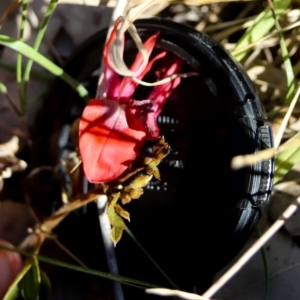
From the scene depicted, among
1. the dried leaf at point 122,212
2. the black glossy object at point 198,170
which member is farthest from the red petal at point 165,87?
the dried leaf at point 122,212

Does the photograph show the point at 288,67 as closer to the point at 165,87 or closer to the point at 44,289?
the point at 165,87

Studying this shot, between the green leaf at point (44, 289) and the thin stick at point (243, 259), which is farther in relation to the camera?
the green leaf at point (44, 289)

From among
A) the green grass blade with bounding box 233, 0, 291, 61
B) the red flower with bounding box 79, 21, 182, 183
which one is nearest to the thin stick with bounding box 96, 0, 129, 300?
the red flower with bounding box 79, 21, 182, 183

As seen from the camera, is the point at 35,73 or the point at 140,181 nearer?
the point at 140,181

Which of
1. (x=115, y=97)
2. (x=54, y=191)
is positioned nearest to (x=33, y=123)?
(x=54, y=191)

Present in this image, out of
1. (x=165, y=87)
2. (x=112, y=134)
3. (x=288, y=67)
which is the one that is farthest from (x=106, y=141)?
(x=288, y=67)

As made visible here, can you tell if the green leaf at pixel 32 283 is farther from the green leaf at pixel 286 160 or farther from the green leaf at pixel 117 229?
the green leaf at pixel 286 160
